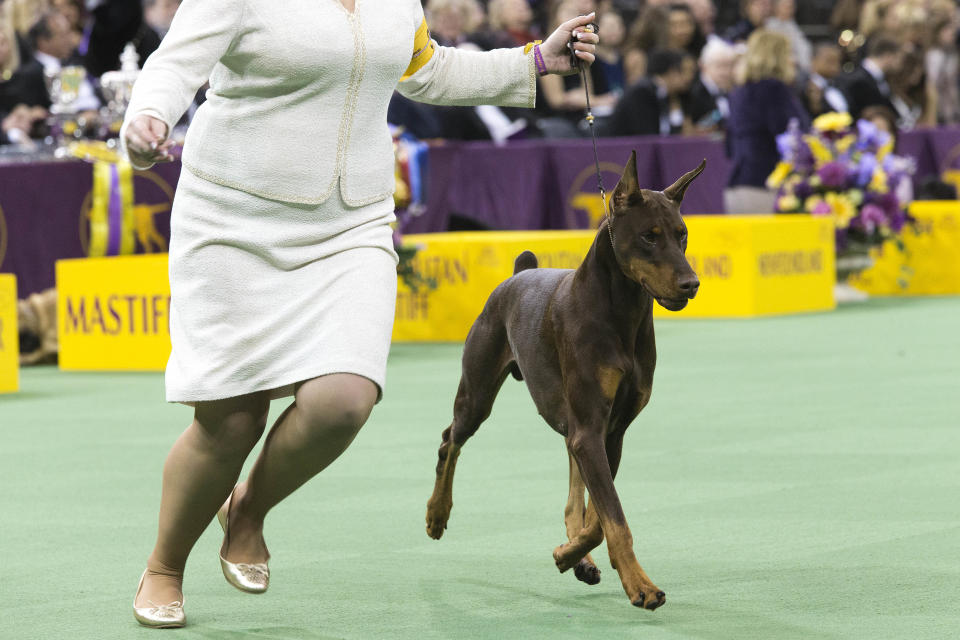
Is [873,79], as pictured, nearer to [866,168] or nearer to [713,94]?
[713,94]

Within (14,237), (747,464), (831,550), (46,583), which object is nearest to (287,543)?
(46,583)

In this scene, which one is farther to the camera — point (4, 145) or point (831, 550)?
point (4, 145)

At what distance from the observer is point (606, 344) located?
156 inches

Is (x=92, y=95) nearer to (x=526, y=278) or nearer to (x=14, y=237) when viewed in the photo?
(x=14, y=237)

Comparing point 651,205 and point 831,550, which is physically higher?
point 651,205

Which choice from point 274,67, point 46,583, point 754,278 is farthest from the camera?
point 754,278

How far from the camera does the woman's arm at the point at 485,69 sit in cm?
411

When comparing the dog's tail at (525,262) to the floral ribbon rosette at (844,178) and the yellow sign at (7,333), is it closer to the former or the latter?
the yellow sign at (7,333)

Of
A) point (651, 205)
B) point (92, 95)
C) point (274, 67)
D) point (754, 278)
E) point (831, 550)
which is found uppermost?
point (274, 67)

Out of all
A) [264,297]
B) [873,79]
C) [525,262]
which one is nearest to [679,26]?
[873,79]

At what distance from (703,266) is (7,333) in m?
5.00

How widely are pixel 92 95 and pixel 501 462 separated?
605cm

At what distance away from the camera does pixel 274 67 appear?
364 centimetres

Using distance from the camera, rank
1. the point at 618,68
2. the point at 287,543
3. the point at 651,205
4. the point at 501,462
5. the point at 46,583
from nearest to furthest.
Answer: the point at 651,205, the point at 46,583, the point at 287,543, the point at 501,462, the point at 618,68
